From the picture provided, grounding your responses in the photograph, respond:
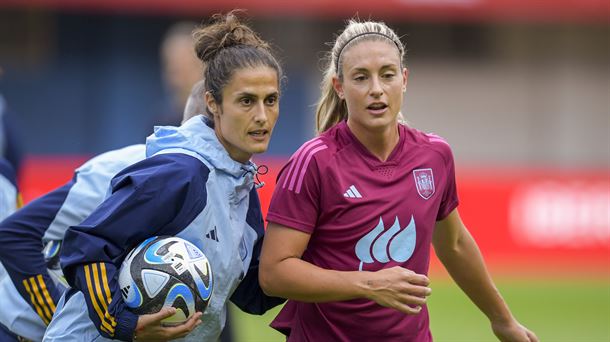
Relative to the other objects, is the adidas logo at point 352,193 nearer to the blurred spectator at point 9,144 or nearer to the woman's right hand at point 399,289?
the woman's right hand at point 399,289

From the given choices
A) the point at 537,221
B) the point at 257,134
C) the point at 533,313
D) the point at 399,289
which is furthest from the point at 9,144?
the point at 537,221

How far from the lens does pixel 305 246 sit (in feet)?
15.2

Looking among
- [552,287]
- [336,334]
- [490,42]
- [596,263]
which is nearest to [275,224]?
[336,334]

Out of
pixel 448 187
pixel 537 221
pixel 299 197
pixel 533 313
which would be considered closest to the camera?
pixel 299 197

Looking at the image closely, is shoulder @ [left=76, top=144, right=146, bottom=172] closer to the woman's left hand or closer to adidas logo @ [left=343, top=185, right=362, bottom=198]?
adidas logo @ [left=343, top=185, right=362, bottom=198]

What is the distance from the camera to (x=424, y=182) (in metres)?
4.83

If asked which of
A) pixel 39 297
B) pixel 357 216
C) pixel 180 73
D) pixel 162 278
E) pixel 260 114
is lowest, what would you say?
pixel 39 297

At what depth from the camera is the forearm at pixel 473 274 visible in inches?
208

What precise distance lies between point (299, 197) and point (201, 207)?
0.41 metres

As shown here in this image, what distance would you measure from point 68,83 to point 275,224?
18.0 metres

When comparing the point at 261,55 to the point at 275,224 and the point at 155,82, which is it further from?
the point at 155,82

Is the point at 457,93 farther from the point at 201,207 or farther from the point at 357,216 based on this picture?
the point at 201,207

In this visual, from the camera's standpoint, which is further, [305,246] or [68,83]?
[68,83]

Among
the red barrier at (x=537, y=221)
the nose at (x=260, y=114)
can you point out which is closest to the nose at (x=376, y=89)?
the nose at (x=260, y=114)
